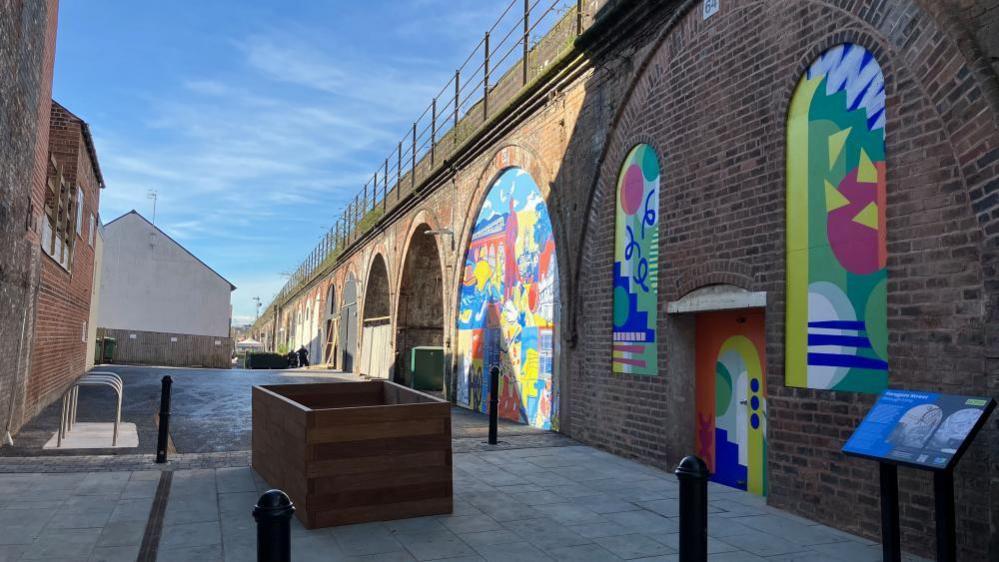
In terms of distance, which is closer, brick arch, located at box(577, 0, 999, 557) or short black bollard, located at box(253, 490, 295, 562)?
short black bollard, located at box(253, 490, 295, 562)

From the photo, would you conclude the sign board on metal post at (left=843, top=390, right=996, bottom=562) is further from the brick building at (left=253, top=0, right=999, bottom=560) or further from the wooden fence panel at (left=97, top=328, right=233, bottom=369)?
the wooden fence panel at (left=97, top=328, right=233, bottom=369)

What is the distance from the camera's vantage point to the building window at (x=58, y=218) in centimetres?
1120

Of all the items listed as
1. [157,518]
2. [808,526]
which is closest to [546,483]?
[808,526]

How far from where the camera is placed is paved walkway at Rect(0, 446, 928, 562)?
4.58 m

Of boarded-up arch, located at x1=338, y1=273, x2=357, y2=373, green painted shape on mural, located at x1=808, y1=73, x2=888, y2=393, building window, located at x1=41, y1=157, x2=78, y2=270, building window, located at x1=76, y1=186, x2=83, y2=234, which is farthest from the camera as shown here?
boarded-up arch, located at x1=338, y1=273, x2=357, y2=373

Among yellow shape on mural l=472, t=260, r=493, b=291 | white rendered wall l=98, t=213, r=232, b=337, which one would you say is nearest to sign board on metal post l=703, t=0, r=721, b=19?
yellow shape on mural l=472, t=260, r=493, b=291

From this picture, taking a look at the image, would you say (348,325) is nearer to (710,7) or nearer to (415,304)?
(415,304)

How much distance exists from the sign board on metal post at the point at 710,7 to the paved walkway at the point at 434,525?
4.90 metres

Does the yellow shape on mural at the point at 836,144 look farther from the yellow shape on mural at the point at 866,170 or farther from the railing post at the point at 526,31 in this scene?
the railing post at the point at 526,31

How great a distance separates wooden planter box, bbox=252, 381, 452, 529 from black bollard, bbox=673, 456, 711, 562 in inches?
96.9

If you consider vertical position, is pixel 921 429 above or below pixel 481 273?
below

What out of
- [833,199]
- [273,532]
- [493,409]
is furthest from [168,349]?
[273,532]

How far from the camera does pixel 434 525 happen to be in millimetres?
5227

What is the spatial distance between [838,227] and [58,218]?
12.7 meters
